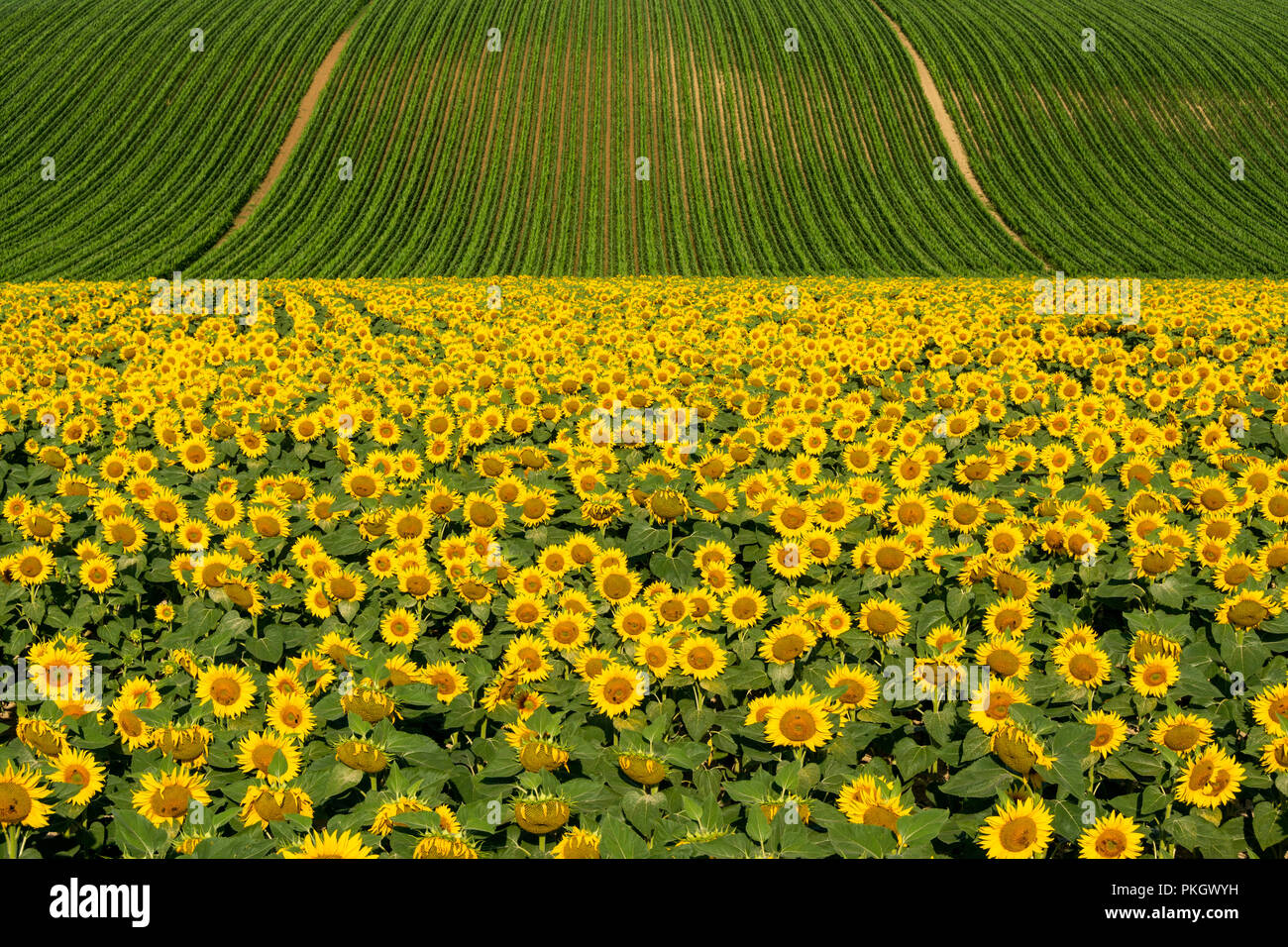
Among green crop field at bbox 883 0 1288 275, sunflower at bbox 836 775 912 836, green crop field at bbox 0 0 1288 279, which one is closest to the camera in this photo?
sunflower at bbox 836 775 912 836

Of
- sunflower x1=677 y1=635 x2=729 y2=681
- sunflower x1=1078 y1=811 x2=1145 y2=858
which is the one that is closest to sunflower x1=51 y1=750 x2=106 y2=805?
sunflower x1=677 y1=635 x2=729 y2=681

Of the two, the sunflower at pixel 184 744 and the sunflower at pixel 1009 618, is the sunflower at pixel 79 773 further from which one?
the sunflower at pixel 1009 618

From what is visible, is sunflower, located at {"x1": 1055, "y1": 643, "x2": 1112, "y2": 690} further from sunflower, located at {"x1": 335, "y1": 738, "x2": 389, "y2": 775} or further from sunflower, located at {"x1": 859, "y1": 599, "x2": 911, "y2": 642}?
sunflower, located at {"x1": 335, "y1": 738, "x2": 389, "y2": 775}

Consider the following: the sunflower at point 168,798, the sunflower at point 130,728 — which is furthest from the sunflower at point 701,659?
the sunflower at point 130,728

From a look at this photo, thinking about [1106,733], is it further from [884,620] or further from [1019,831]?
[884,620]

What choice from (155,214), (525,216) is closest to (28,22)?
(155,214)

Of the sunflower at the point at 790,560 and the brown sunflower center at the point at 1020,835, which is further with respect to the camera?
the sunflower at the point at 790,560

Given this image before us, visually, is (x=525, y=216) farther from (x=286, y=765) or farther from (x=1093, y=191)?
(x=286, y=765)
